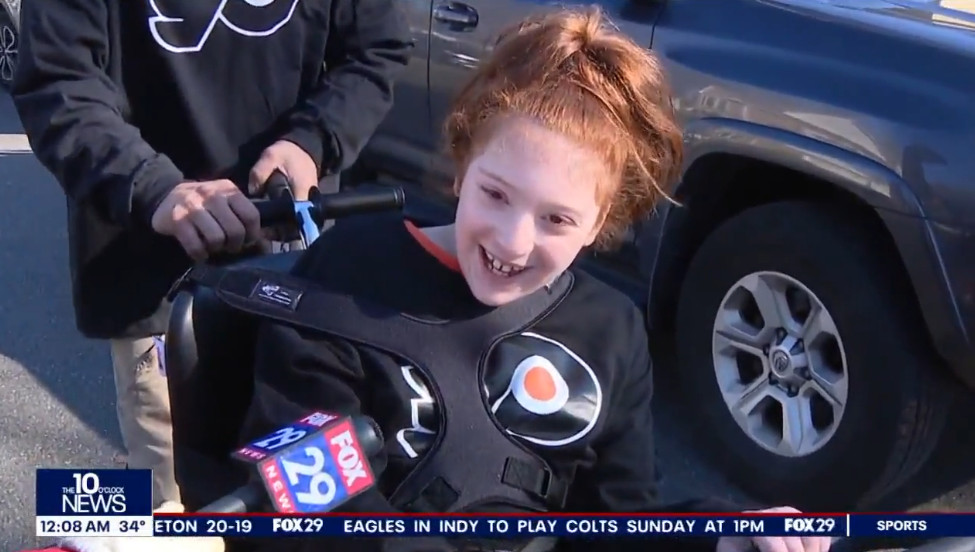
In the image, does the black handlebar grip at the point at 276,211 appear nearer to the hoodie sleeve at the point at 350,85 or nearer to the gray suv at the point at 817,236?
the hoodie sleeve at the point at 350,85

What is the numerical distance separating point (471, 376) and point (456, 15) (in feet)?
9.89

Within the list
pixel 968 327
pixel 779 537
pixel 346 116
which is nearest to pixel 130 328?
pixel 346 116

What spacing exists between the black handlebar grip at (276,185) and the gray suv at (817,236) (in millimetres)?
1673

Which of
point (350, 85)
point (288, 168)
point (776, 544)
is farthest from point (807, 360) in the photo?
point (776, 544)

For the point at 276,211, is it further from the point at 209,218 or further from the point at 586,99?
the point at 586,99

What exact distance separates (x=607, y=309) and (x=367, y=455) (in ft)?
1.90

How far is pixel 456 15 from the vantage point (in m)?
4.60

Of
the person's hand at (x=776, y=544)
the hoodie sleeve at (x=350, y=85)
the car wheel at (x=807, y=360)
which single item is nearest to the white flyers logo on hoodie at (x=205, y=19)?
the hoodie sleeve at (x=350, y=85)

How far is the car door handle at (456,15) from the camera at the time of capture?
14.9 ft

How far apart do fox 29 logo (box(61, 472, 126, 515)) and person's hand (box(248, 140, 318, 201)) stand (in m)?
0.86

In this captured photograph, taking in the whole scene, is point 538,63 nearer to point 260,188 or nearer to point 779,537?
point 260,188

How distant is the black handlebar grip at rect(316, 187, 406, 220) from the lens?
212 cm

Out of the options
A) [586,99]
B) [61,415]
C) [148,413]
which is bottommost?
[61,415]

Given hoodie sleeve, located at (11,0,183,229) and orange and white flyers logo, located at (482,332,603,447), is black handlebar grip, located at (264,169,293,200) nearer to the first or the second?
hoodie sleeve, located at (11,0,183,229)
